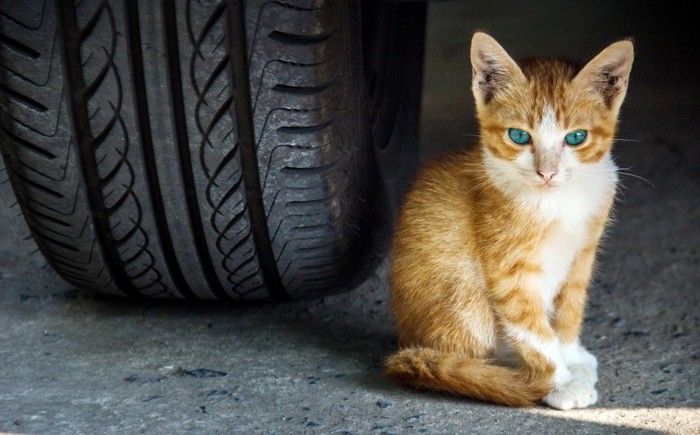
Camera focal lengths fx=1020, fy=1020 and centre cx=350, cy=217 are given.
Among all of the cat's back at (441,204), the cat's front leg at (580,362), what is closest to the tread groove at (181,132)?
the cat's back at (441,204)

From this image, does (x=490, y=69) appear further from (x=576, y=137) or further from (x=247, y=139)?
(x=247, y=139)

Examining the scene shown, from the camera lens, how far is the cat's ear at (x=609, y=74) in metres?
2.34

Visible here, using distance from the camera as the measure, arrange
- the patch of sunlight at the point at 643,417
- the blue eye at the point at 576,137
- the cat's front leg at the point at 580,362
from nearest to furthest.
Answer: the patch of sunlight at the point at 643,417 → the blue eye at the point at 576,137 → the cat's front leg at the point at 580,362

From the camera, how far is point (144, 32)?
7.72ft

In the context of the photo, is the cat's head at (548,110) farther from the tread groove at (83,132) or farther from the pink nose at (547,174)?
the tread groove at (83,132)

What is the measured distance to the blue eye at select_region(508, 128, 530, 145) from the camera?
2400mm

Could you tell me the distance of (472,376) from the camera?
238 centimetres

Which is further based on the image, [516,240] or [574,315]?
[574,315]

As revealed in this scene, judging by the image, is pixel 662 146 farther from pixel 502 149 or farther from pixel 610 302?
pixel 502 149

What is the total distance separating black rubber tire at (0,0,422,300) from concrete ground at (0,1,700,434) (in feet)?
0.69

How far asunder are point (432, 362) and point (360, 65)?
2.79 ft

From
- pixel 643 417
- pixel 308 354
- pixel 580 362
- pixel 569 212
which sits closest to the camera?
pixel 643 417

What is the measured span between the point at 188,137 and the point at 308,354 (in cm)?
70

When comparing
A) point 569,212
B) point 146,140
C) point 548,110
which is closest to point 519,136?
point 548,110
